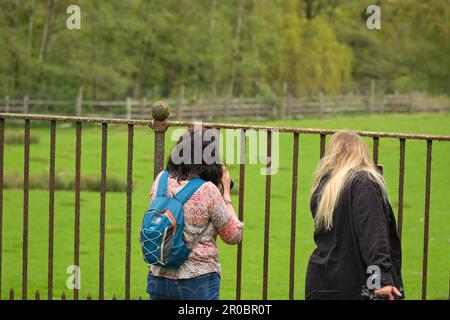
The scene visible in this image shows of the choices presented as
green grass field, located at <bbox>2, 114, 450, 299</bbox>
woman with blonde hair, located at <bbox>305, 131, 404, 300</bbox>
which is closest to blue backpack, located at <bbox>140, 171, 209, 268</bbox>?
woman with blonde hair, located at <bbox>305, 131, 404, 300</bbox>

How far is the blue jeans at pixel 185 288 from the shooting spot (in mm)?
4293

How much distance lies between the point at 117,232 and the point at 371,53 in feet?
109

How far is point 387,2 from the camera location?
127 feet

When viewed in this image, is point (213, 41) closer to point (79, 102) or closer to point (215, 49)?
point (215, 49)

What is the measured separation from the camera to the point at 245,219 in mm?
15891

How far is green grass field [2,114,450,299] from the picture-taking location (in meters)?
11.0

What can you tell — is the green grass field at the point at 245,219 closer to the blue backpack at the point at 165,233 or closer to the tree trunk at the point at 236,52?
the blue backpack at the point at 165,233

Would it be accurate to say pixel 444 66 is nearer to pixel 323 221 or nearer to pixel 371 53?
pixel 371 53

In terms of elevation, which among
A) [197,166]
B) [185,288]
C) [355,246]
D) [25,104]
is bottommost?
[185,288]

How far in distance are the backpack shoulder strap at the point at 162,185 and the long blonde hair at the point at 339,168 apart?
74 centimetres

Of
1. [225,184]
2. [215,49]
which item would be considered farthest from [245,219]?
[215,49]

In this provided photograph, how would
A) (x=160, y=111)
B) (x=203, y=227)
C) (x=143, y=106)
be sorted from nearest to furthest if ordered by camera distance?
(x=203, y=227)
(x=160, y=111)
(x=143, y=106)

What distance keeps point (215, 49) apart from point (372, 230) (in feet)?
120
